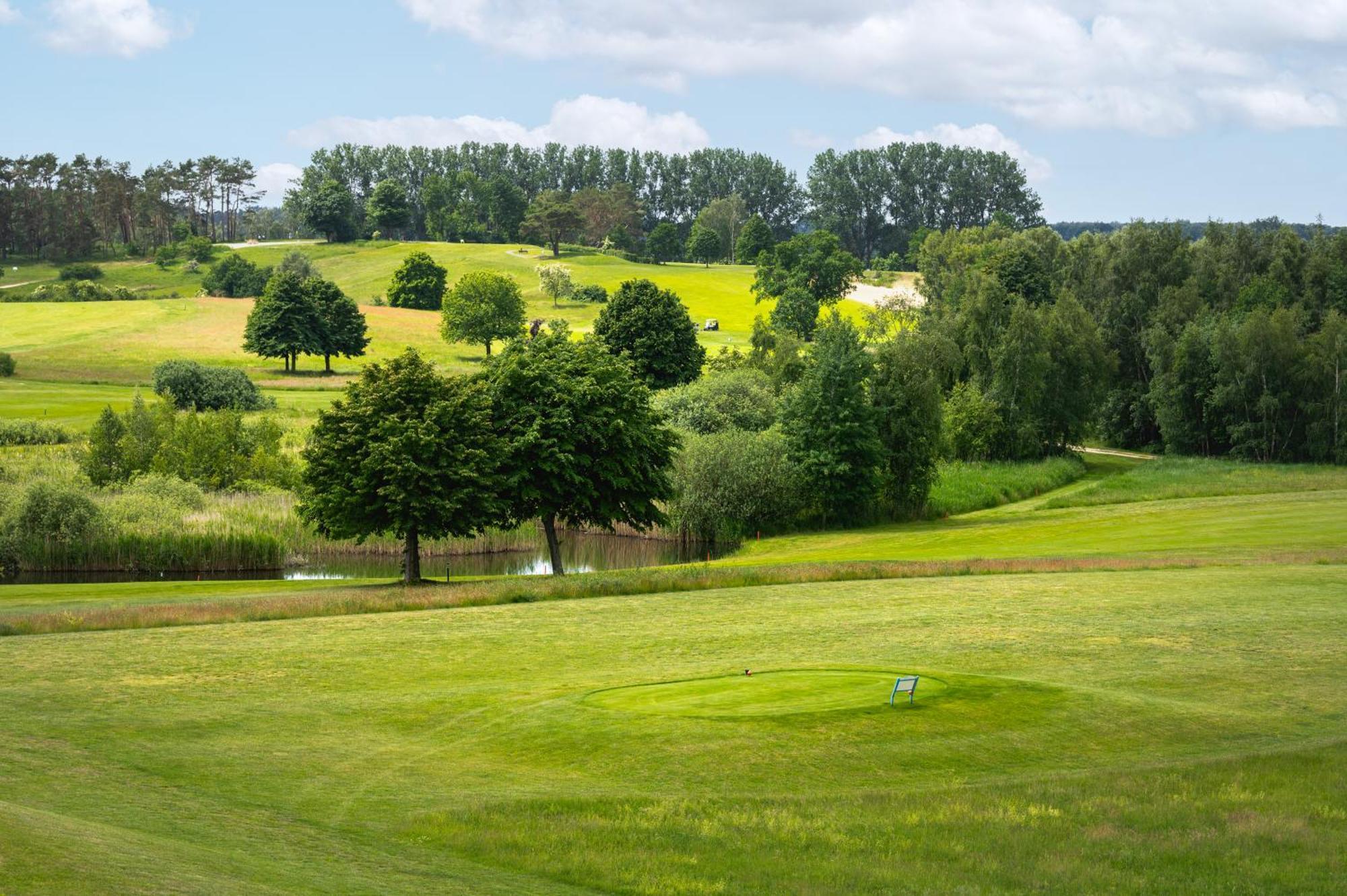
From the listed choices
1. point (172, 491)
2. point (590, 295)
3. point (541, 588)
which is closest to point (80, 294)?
point (590, 295)

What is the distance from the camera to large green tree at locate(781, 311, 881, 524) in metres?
70.7

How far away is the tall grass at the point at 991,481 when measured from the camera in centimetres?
7838

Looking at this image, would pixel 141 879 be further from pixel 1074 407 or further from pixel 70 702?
pixel 1074 407

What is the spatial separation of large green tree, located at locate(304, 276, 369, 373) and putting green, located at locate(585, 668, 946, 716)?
101872 mm

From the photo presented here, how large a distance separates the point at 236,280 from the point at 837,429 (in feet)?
384

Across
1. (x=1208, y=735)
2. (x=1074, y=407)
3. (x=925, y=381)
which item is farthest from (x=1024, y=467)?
(x=1208, y=735)

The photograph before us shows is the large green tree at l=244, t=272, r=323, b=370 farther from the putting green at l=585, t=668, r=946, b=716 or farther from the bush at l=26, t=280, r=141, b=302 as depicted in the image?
the putting green at l=585, t=668, r=946, b=716

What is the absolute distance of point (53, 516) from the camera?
5672cm

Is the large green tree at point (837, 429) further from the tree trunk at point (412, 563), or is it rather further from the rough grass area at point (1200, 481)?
the tree trunk at point (412, 563)

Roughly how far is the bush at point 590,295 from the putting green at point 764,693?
141m

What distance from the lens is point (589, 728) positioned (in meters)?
22.8

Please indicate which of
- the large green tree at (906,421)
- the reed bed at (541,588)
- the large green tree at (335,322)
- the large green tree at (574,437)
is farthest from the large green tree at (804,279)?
the reed bed at (541,588)

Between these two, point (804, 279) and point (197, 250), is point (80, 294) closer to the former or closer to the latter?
point (197, 250)

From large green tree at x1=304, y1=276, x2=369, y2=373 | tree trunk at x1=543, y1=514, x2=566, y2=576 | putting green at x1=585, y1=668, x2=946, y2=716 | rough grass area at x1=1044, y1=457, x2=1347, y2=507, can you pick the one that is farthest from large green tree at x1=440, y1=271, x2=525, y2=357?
putting green at x1=585, y1=668, x2=946, y2=716
